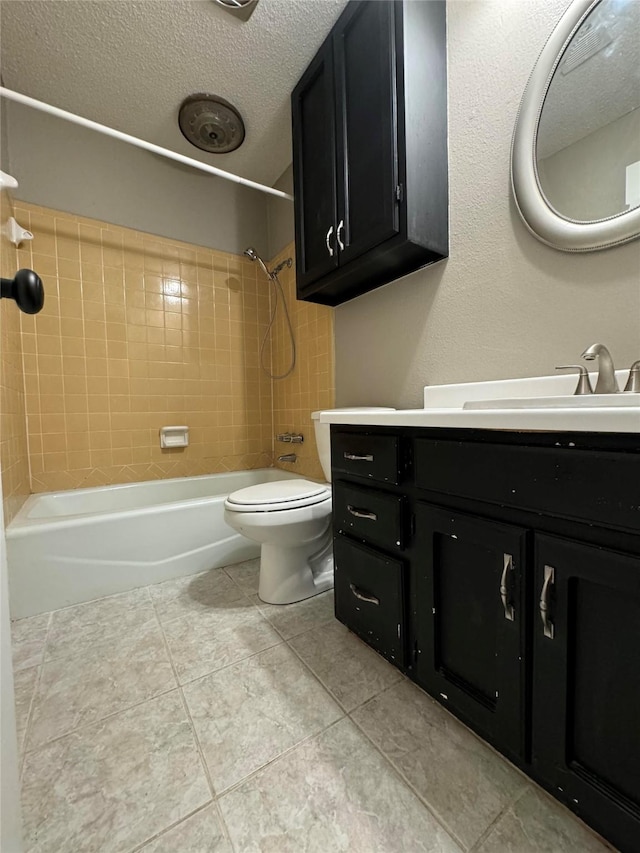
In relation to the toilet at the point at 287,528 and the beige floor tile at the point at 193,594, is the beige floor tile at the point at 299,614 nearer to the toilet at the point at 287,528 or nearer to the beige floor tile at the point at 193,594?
the toilet at the point at 287,528

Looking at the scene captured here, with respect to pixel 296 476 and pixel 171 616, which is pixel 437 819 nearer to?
pixel 171 616

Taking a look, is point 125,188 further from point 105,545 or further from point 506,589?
point 506,589

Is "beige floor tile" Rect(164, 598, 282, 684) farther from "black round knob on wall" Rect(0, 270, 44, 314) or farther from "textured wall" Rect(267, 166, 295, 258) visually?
"textured wall" Rect(267, 166, 295, 258)

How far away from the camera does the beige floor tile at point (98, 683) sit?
0.85 m

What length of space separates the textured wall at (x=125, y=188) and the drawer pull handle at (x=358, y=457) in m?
1.85

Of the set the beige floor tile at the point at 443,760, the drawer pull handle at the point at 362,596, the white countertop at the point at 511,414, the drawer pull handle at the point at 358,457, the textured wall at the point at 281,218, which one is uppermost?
the textured wall at the point at 281,218

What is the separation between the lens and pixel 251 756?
74 cm

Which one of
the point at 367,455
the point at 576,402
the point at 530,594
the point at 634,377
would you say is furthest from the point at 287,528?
the point at 634,377

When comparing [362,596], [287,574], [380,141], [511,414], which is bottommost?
[287,574]

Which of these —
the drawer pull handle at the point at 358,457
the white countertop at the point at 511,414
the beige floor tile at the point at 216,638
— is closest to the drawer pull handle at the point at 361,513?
the drawer pull handle at the point at 358,457

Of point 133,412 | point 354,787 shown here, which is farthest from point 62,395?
point 354,787

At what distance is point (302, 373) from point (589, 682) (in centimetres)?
177

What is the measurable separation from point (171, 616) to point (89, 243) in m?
1.92

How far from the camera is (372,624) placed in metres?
0.97
